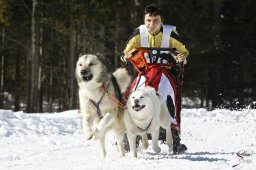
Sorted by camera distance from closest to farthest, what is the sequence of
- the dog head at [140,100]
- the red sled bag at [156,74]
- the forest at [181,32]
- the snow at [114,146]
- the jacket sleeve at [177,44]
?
the snow at [114,146]
the dog head at [140,100]
the red sled bag at [156,74]
the jacket sleeve at [177,44]
the forest at [181,32]

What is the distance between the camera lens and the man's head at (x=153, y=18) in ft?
23.8

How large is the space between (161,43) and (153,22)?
0.35 meters

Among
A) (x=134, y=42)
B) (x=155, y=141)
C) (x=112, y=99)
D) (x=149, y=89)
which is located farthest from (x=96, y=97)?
(x=134, y=42)

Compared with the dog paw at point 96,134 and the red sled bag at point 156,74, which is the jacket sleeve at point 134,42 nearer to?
the red sled bag at point 156,74

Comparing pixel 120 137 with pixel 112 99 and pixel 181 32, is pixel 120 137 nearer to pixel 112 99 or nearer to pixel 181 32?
pixel 112 99

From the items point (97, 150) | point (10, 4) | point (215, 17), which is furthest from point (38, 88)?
point (97, 150)

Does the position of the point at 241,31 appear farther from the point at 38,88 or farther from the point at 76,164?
the point at 76,164

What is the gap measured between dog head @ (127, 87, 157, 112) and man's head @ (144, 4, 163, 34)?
1281 millimetres

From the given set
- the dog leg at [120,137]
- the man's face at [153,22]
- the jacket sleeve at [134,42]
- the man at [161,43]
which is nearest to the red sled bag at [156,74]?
the man at [161,43]

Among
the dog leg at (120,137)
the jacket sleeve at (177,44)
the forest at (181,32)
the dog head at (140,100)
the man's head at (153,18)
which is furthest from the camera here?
the forest at (181,32)

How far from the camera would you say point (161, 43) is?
7.52m

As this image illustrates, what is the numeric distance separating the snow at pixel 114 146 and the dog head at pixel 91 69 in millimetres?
973

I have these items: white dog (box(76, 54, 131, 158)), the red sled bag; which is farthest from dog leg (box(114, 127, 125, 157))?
the red sled bag

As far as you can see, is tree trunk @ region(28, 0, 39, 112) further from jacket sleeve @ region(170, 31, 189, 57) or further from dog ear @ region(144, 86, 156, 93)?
dog ear @ region(144, 86, 156, 93)
